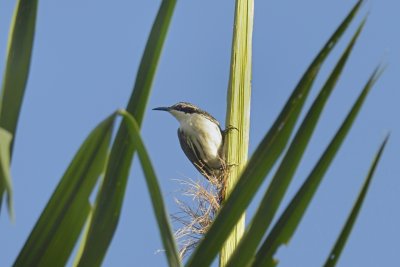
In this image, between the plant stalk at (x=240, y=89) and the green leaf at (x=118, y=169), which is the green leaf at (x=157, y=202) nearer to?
the green leaf at (x=118, y=169)

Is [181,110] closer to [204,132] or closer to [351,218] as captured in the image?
[204,132]

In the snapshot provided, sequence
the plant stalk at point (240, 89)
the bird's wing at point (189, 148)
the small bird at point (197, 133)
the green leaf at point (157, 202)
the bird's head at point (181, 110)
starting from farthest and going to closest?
the bird's head at point (181, 110) < the bird's wing at point (189, 148) < the small bird at point (197, 133) < the plant stalk at point (240, 89) < the green leaf at point (157, 202)

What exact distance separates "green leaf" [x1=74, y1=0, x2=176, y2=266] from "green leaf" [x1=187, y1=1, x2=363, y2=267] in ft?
→ 0.55

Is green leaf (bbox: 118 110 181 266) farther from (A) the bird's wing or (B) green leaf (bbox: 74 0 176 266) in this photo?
(A) the bird's wing

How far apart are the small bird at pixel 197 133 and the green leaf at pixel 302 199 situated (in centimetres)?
515

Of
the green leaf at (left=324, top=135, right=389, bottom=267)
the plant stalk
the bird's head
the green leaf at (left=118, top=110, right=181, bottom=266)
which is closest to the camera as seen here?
Result: the green leaf at (left=118, top=110, right=181, bottom=266)

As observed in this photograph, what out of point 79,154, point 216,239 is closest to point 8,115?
point 79,154

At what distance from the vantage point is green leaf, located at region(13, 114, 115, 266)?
1.34 m

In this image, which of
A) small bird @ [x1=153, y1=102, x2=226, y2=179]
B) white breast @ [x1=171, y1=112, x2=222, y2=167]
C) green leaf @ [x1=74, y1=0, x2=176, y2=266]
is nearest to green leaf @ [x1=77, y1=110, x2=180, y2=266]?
green leaf @ [x1=74, y1=0, x2=176, y2=266]

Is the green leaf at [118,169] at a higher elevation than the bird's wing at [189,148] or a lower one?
higher

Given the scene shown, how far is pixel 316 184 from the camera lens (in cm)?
137

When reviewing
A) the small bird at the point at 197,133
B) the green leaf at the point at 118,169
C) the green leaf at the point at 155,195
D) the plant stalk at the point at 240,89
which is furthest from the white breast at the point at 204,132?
the green leaf at the point at 155,195

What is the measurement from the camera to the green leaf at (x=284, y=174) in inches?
53.5

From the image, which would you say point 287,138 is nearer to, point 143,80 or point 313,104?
point 313,104
